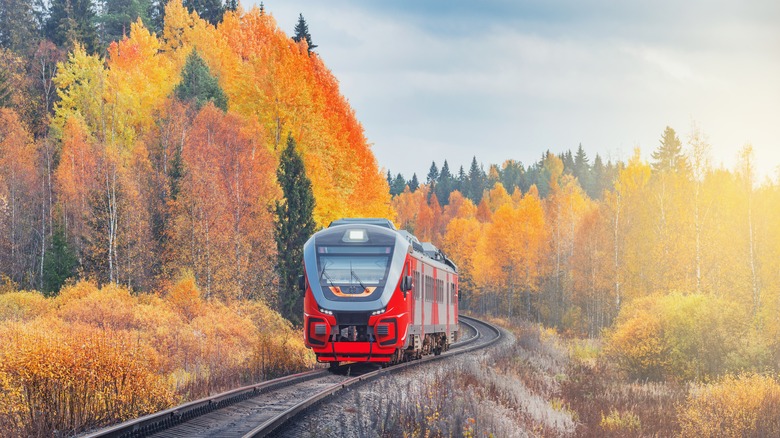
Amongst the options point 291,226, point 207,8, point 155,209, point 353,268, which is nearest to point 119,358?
point 353,268

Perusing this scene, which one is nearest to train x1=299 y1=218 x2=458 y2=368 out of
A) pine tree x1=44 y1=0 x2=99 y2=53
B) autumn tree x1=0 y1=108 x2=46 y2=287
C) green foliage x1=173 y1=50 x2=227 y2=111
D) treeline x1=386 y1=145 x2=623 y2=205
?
green foliage x1=173 y1=50 x2=227 y2=111

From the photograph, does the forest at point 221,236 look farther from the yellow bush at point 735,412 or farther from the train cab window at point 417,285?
the train cab window at point 417,285

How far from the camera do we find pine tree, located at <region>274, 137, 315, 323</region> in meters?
30.7

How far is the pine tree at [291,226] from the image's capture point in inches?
1209

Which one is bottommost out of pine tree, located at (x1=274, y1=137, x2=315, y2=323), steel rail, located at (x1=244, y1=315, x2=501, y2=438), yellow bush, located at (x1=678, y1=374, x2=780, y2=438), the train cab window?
yellow bush, located at (x1=678, y1=374, x2=780, y2=438)

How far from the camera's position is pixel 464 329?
5184 cm

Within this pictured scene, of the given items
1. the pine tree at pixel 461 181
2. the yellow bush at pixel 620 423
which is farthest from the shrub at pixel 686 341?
the pine tree at pixel 461 181

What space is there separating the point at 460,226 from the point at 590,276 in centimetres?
2862

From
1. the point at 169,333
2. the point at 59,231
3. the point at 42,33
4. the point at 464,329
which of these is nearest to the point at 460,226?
the point at 464,329

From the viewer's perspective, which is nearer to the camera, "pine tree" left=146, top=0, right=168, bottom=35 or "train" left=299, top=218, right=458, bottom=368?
"train" left=299, top=218, right=458, bottom=368

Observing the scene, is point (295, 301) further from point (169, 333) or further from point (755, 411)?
point (755, 411)

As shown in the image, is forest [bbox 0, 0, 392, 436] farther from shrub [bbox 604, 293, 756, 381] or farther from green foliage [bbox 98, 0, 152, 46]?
green foliage [bbox 98, 0, 152, 46]

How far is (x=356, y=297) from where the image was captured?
17016mm

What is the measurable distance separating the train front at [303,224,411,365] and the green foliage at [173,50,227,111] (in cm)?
2900
